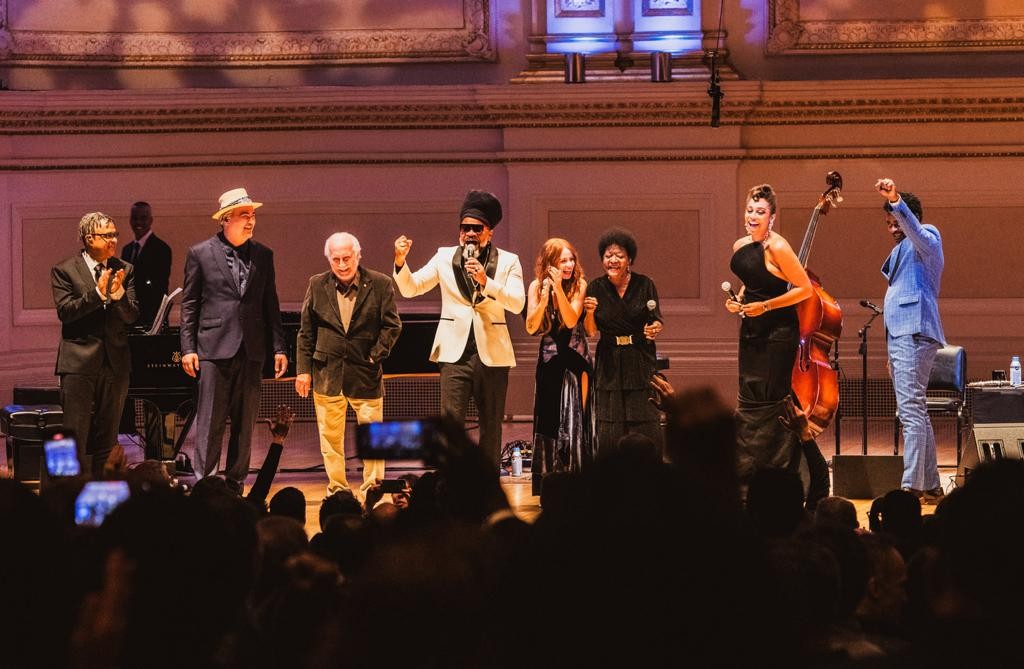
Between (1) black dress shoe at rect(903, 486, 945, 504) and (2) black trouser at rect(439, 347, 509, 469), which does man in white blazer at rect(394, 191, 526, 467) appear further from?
(1) black dress shoe at rect(903, 486, 945, 504)

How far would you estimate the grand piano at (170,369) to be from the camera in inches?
289

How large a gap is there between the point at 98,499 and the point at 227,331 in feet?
11.9

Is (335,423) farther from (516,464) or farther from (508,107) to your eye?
(508,107)

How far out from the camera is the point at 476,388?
6.54 metres

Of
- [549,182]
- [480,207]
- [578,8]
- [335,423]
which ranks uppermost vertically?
[578,8]

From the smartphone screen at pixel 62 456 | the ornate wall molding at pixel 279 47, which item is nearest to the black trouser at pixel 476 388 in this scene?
the smartphone screen at pixel 62 456

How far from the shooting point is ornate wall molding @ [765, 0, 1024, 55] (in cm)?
996

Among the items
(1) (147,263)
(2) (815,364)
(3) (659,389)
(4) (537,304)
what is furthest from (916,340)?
(1) (147,263)

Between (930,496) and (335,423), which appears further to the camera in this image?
(335,423)

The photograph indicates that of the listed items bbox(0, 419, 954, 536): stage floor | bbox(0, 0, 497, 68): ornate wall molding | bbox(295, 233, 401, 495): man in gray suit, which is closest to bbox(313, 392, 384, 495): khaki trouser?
bbox(295, 233, 401, 495): man in gray suit

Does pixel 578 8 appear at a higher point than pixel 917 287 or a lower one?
higher

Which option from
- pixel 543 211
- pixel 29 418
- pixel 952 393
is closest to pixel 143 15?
pixel 543 211

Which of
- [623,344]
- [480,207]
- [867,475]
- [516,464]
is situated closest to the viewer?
[623,344]

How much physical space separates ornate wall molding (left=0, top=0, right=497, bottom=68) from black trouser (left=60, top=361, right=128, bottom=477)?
171 inches
